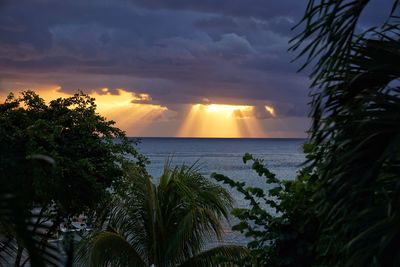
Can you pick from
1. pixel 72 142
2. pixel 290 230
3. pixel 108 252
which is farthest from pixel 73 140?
pixel 290 230

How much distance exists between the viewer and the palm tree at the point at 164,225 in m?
11.0

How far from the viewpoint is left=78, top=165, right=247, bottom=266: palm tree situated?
36.0 feet

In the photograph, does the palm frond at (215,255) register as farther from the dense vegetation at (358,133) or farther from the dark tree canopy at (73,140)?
the dense vegetation at (358,133)

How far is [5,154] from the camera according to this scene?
1660 mm

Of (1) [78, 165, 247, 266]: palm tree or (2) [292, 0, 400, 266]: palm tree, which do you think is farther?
(1) [78, 165, 247, 266]: palm tree

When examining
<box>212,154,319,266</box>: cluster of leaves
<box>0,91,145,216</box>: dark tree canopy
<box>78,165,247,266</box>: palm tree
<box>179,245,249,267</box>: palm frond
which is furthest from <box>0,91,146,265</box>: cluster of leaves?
<box>212,154,319,266</box>: cluster of leaves

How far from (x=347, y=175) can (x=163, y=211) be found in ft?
27.7

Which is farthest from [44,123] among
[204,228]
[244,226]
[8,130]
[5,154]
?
[5,154]

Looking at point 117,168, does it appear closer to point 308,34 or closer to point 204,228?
point 204,228

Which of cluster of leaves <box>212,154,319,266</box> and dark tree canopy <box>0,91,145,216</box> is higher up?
dark tree canopy <box>0,91,145,216</box>

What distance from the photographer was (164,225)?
39.5 ft

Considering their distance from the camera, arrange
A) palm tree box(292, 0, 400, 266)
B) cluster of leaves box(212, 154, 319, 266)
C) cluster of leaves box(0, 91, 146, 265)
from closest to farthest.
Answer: palm tree box(292, 0, 400, 266), cluster of leaves box(212, 154, 319, 266), cluster of leaves box(0, 91, 146, 265)

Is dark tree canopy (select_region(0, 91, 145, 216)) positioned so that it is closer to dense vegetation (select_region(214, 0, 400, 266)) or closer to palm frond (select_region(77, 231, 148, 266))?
palm frond (select_region(77, 231, 148, 266))

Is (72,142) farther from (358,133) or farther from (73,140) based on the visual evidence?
(358,133)
